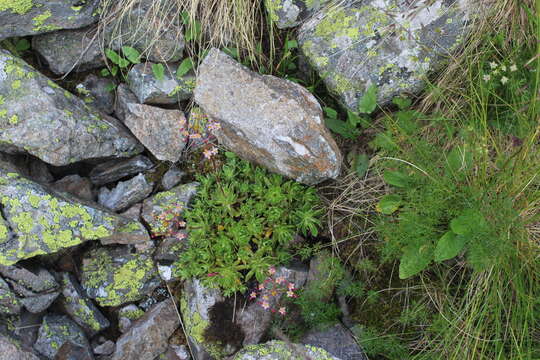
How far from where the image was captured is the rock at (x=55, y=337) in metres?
4.60

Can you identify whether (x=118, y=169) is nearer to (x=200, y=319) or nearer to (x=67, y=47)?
(x=67, y=47)

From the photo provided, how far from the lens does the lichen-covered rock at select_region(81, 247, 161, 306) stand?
4766mm

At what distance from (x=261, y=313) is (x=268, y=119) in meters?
1.78

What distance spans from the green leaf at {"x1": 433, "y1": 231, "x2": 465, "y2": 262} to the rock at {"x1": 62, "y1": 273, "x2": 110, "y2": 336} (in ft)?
10.3

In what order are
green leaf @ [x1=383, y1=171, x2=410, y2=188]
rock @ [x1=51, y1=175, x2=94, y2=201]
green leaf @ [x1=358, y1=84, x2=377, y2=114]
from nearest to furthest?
green leaf @ [x1=383, y1=171, x2=410, y2=188]
green leaf @ [x1=358, y1=84, x2=377, y2=114]
rock @ [x1=51, y1=175, x2=94, y2=201]

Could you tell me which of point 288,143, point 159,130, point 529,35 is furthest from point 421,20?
point 159,130

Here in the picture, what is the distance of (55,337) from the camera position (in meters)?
4.62

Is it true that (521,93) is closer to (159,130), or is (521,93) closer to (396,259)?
(396,259)

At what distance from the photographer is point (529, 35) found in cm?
434

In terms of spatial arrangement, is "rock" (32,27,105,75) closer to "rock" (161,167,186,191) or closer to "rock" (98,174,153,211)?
"rock" (98,174,153,211)

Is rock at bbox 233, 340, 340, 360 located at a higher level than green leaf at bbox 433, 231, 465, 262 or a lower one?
lower

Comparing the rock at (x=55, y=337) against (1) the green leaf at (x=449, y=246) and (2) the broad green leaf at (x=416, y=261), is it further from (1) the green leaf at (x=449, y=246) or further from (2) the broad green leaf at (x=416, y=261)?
(1) the green leaf at (x=449, y=246)

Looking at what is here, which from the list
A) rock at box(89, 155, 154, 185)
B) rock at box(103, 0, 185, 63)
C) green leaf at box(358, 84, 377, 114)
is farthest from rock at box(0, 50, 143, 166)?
green leaf at box(358, 84, 377, 114)

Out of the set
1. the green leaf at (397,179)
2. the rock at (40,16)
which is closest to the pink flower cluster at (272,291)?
the green leaf at (397,179)
